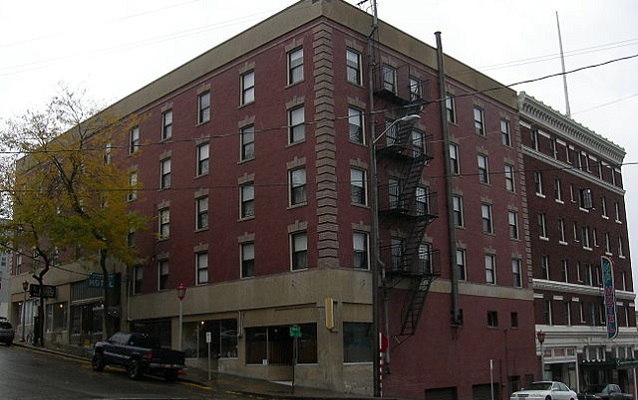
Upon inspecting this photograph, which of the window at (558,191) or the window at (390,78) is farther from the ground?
the window at (390,78)

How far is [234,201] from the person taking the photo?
1421 inches

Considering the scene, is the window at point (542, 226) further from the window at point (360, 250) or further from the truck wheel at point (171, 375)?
the truck wheel at point (171, 375)

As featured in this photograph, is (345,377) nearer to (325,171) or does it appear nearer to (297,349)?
(297,349)

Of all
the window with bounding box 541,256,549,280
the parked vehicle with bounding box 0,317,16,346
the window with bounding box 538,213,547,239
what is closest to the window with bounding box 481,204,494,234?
the window with bounding box 538,213,547,239

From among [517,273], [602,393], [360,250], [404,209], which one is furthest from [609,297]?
[360,250]

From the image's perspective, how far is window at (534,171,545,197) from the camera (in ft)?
158

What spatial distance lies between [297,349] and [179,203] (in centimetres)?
1241

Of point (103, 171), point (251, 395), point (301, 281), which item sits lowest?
point (251, 395)

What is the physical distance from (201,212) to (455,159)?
46.3ft

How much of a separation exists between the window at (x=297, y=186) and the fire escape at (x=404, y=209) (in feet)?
12.2

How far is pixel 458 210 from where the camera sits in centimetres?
3950

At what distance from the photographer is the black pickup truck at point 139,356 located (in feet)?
95.8

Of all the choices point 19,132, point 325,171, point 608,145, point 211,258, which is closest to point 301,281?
point 325,171

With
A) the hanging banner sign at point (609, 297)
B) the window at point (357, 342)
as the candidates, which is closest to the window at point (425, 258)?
the window at point (357, 342)
